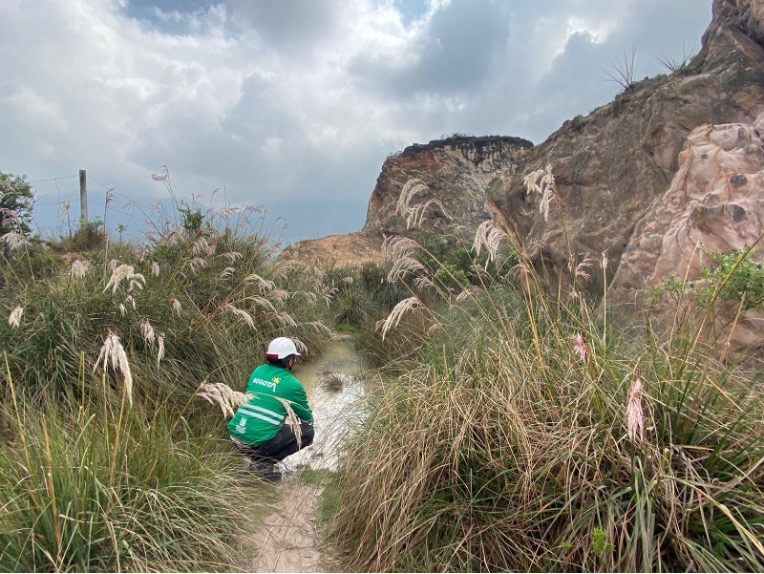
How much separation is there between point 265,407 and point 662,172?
5.69 meters

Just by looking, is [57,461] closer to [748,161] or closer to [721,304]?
[721,304]

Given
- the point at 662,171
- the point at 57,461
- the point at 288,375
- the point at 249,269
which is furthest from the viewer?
the point at 249,269

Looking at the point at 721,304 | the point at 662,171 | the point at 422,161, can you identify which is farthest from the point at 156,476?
the point at 422,161

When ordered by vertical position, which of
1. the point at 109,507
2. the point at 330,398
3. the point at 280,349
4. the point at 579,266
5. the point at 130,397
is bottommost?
the point at 109,507

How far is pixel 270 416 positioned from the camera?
4.59m

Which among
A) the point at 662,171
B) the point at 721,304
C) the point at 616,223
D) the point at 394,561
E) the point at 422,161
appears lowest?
the point at 394,561

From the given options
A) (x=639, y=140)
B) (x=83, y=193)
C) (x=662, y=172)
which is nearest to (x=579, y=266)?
(x=662, y=172)

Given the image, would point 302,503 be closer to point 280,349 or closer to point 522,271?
point 280,349

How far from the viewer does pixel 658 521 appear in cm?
243

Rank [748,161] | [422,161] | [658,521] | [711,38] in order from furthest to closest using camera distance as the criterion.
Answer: [422,161] → [711,38] → [748,161] → [658,521]

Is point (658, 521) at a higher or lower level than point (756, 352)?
lower

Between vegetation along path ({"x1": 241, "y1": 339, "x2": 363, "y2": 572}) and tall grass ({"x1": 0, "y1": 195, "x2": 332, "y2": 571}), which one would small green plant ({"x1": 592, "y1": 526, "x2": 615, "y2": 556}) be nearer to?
vegetation along path ({"x1": 241, "y1": 339, "x2": 363, "y2": 572})

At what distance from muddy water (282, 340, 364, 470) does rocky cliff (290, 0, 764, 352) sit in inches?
82.9

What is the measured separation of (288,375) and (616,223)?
4753 mm
